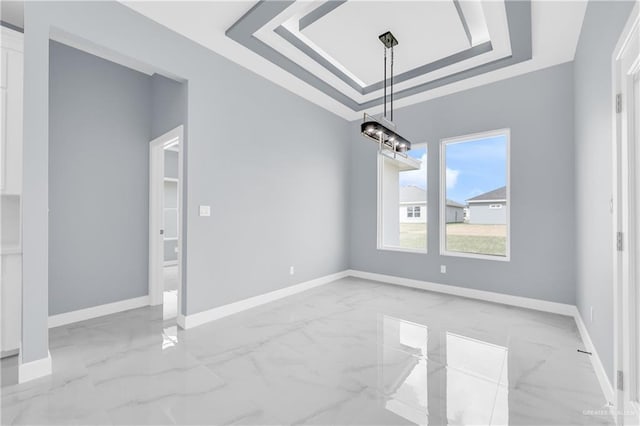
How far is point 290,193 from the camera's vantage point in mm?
4578

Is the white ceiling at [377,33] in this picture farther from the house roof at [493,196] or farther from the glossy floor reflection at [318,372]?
the glossy floor reflection at [318,372]

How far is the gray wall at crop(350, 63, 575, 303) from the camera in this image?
369 centimetres

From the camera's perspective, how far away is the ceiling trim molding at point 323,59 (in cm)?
274

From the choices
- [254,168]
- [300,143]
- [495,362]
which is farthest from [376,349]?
[300,143]

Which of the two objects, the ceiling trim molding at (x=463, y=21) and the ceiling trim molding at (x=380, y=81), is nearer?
the ceiling trim molding at (x=463, y=21)

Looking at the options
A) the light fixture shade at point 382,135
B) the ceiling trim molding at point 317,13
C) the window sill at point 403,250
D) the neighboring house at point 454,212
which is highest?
the ceiling trim molding at point 317,13

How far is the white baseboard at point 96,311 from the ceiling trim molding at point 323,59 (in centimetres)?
356

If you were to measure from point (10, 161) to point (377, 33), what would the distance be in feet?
12.2

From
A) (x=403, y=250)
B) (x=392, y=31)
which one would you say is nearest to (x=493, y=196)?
(x=403, y=250)

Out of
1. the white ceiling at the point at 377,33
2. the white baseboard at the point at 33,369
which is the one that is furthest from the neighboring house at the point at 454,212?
the white baseboard at the point at 33,369

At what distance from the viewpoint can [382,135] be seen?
3.22 m

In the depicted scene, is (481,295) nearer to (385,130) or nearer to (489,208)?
(489,208)

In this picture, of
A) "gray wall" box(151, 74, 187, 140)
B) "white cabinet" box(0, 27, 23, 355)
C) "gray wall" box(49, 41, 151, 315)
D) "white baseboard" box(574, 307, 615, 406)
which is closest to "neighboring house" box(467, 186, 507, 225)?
"white baseboard" box(574, 307, 615, 406)

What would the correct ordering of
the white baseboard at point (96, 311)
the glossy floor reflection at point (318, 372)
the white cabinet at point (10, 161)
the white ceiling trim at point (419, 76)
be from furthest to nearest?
the white baseboard at point (96, 311)
the white ceiling trim at point (419, 76)
the white cabinet at point (10, 161)
the glossy floor reflection at point (318, 372)
